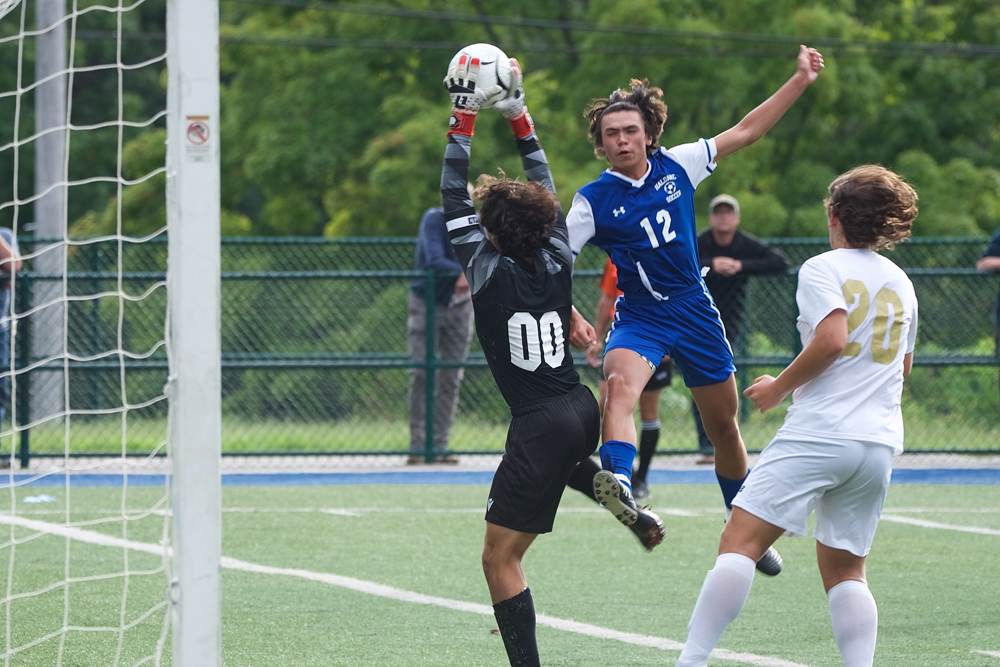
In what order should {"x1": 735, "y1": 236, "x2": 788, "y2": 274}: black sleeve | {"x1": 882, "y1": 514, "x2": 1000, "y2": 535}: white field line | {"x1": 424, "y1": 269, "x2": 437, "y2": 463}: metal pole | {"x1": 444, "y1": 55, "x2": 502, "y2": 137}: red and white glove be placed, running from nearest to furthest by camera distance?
{"x1": 444, "y1": 55, "x2": 502, "y2": 137}: red and white glove → {"x1": 882, "y1": 514, "x2": 1000, "y2": 535}: white field line → {"x1": 735, "y1": 236, "x2": 788, "y2": 274}: black sleeve → {"x1": 424, "y1": 269, "x2": 437, "y2": 463}: metal pole

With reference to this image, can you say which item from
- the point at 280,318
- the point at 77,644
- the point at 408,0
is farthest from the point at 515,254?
the point at 408,0

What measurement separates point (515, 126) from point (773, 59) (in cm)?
1650

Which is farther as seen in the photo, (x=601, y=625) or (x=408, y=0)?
(x=408, y=0)

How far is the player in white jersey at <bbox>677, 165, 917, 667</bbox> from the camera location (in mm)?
3467

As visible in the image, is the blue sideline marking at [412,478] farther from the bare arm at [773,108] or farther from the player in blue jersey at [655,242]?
the bare arm at [773,108]

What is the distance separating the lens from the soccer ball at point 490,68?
4129 mm

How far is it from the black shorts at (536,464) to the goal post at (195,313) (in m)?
1.04

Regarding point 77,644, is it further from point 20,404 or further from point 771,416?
point 771,416

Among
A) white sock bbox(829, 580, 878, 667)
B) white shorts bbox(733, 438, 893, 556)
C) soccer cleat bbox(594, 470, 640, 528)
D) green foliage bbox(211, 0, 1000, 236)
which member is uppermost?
green foliage bbox(211, 0, 1000, 236)

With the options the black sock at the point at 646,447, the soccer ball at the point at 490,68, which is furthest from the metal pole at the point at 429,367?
the soccer ball at the point at 490,68

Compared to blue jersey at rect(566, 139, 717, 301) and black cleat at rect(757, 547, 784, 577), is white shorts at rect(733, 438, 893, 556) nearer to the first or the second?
black cleat at rect(757, 547, 784, 577)

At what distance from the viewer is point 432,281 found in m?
10.8

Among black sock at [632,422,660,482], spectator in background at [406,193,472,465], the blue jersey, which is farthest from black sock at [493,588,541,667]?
spectator in background at [406,193,472,465]

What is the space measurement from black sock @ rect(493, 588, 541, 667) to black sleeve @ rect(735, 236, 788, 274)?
692 cm
